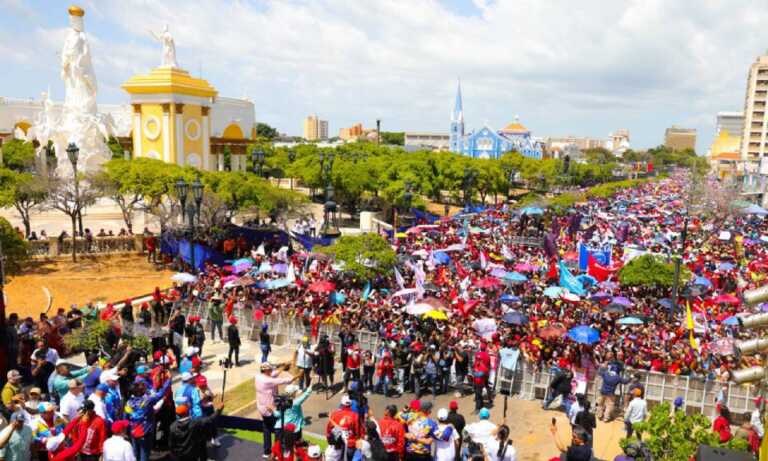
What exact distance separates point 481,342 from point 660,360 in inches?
149

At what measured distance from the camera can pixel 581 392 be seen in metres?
12.1

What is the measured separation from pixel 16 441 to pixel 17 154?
57283 mm

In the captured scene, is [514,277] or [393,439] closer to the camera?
[393,439]

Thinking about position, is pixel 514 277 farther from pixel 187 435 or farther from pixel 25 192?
pixel 25 192

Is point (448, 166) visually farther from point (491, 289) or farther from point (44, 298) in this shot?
point (44, 298)

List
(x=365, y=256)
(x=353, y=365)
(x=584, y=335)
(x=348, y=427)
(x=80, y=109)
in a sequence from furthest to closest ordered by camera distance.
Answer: (x=80, y=109)
(x=365, y=256)
(x=584, y=335)
(x=353, y=365)
(x=348, y=427)

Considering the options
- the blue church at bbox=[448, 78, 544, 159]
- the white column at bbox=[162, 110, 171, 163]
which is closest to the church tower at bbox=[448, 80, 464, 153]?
the blue church at bbox=[448, 78, 544, 159]

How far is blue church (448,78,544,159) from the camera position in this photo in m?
105

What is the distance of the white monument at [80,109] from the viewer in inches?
1768

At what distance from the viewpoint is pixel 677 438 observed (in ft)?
23.2

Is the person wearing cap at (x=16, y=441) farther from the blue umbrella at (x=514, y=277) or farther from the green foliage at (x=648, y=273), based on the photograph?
the green foliage at (x=648, y=273)

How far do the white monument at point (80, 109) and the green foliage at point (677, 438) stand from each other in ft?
151

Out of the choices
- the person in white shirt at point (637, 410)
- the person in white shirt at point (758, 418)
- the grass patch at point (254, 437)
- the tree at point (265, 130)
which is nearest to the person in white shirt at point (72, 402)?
the grass patch at point (254, 437)

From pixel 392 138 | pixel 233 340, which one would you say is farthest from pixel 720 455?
pixel 392 138
